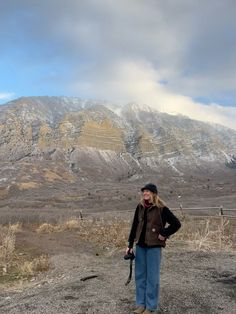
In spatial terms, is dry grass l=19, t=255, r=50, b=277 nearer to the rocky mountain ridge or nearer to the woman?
the woman

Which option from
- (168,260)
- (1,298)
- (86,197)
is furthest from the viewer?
(86,197)

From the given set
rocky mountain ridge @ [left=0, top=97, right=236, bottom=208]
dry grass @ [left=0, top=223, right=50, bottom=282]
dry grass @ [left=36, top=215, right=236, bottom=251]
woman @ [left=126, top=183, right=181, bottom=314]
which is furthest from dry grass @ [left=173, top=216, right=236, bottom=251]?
rocky mountain ridge @ [left=0, top=97, right=236, bottom=208]

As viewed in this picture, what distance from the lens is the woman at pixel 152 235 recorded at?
7.29 meters

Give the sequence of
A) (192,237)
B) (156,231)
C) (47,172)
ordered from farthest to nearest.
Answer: (47,172) → (192,237) → (156,231)

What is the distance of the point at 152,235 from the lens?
729 cm

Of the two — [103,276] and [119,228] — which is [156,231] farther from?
[119,228]

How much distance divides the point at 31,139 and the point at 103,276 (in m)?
150

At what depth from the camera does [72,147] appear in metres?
149

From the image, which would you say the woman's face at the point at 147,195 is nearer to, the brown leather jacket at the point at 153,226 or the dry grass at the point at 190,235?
the brown leather jacket at the point at 153,226

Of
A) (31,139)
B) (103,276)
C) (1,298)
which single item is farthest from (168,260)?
(31,139)

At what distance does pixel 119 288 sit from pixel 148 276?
1.87 meters

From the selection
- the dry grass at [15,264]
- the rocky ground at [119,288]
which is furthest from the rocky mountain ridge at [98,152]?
the rocky ground at [119,288]

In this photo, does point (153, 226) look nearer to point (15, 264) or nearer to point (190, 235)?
point (15, 264)

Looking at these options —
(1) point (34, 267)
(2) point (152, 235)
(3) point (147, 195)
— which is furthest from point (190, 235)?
(3) point (147, 195)
